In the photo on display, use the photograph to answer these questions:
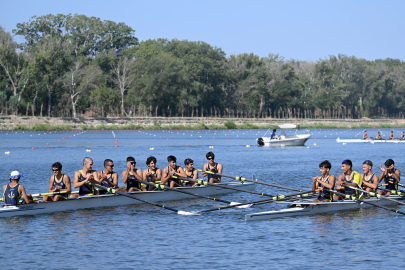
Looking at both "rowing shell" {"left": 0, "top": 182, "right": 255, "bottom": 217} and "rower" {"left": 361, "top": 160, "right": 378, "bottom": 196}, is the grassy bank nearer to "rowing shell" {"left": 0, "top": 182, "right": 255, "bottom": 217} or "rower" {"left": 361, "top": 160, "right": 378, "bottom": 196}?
"rowing shell" {"left": 0, "top": 182, "right": 255, "bottom": 217}

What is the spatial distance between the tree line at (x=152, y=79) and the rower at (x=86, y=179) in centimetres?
7404

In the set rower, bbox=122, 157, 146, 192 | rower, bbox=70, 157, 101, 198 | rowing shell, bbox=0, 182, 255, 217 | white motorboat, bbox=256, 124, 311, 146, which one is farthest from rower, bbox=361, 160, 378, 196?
white motorboat, bbox=256, 124, 311, 146

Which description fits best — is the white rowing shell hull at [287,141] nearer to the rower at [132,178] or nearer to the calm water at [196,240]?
the calm water at [196,240]

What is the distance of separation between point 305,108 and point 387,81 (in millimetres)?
35223

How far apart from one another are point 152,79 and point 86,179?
283ft

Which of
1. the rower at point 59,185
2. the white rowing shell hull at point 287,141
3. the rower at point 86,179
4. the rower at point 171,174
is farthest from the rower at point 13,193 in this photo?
the white rowing shell hull at point 287,141

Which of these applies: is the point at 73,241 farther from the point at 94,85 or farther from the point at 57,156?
the point at 94,85

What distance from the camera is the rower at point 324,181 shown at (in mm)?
17453

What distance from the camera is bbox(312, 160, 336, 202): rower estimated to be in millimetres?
17453

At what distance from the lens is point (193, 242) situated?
1525 centimetres

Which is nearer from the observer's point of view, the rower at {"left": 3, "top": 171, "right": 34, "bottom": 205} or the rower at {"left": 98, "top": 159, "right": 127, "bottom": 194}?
the rower at {"left": 3, "top": 171, "right": 34, "bottom": 205}

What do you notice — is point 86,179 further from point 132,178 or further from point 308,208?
point 308,208

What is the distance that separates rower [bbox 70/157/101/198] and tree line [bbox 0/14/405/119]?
243 feet

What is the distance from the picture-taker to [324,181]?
18109mm
